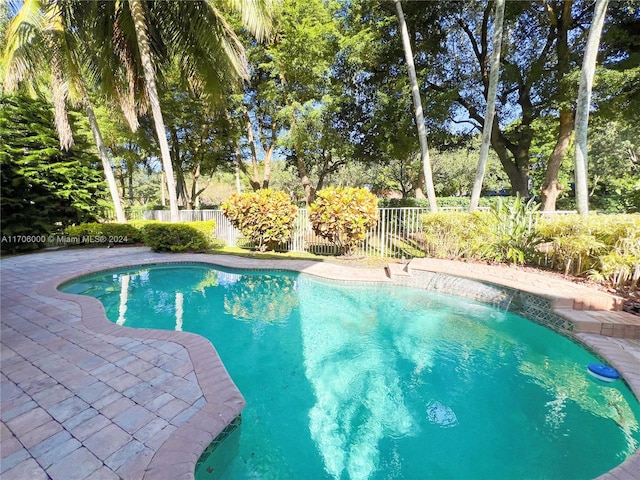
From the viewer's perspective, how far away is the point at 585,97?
6.47 meters

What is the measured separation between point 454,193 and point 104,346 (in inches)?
1205

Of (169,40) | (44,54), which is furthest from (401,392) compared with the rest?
(44,54)

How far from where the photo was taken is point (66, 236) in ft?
37.9

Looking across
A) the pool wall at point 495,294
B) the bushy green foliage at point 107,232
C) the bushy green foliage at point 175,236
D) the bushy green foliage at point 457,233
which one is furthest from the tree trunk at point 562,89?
the bushy green foliage at point 107,232

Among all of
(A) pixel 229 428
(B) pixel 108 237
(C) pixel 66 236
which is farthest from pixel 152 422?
(C) pixel 66 236

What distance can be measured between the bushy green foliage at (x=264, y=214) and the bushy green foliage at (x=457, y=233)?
4.36 m

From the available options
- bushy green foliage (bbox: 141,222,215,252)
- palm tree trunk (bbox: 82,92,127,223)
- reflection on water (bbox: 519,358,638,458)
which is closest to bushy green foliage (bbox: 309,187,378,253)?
bushy green foliage (bbox: 141,222,215,252)

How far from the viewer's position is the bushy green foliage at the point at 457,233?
702cm

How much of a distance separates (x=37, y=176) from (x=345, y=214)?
485 inches

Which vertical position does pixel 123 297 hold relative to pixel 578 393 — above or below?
above

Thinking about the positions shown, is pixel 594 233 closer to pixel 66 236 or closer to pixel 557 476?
pixel 557 476

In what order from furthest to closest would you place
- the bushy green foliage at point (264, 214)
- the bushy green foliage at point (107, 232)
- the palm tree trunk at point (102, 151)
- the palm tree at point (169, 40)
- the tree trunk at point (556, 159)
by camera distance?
the bushy green foliage at point (107, 232) → the palm tree trunk at point (102, 151) → the tree trunk at point (556, 159) → the bushy green foliage at point (264, 214) → the palm tree at point (169, 40)

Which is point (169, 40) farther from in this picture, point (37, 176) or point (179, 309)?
point (179, 309)

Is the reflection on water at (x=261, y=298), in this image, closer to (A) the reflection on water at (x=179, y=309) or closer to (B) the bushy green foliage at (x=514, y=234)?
(A) the reflection on water at (x=179, y=309)
